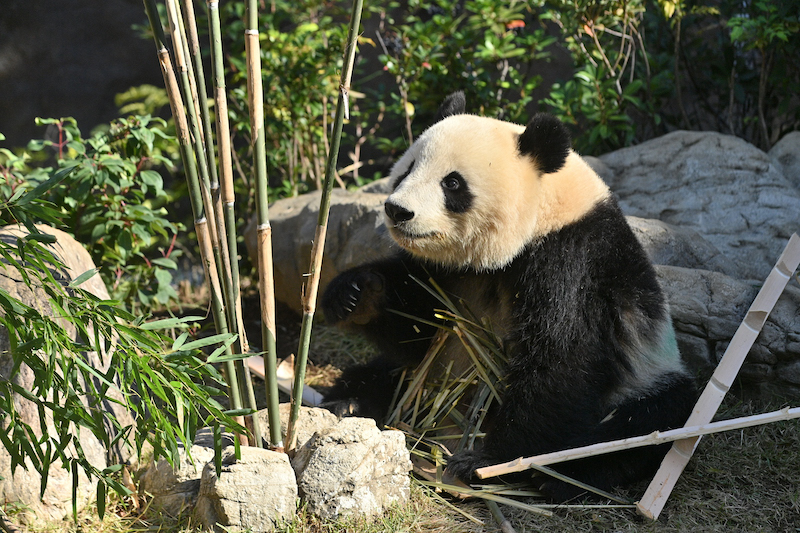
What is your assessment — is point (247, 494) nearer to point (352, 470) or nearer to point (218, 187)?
point (352, 470)

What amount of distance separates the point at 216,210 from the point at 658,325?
5.65ft

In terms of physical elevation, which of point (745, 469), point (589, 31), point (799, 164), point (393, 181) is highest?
point (589, 31)

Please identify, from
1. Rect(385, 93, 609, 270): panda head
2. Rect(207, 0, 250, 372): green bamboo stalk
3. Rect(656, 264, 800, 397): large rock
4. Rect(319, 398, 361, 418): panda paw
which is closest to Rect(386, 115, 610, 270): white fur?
Rect(385, 93, 609, 270): panda head

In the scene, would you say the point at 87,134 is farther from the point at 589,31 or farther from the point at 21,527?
the point at 21,527

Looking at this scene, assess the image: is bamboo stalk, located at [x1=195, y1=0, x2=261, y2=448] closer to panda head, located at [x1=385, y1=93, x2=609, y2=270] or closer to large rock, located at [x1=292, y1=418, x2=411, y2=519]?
large rock, located at [x1=292, y1=418, x2=411, y2=519]

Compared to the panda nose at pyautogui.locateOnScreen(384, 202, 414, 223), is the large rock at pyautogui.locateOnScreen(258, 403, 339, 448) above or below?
below

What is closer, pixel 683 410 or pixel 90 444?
Result: pixel 90 444

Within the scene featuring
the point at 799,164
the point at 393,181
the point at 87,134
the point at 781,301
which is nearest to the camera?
the point at 393,181

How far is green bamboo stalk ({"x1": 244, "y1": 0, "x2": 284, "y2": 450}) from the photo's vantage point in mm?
1745

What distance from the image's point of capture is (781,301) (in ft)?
9.77

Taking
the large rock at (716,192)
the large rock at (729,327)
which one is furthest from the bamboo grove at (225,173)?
the large rock at (716,192)

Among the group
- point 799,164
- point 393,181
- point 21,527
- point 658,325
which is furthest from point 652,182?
point 21,527

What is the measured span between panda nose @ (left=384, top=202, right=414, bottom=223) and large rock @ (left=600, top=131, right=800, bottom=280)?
89.9 inches

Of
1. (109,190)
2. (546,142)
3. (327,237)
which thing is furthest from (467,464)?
(109,190)
